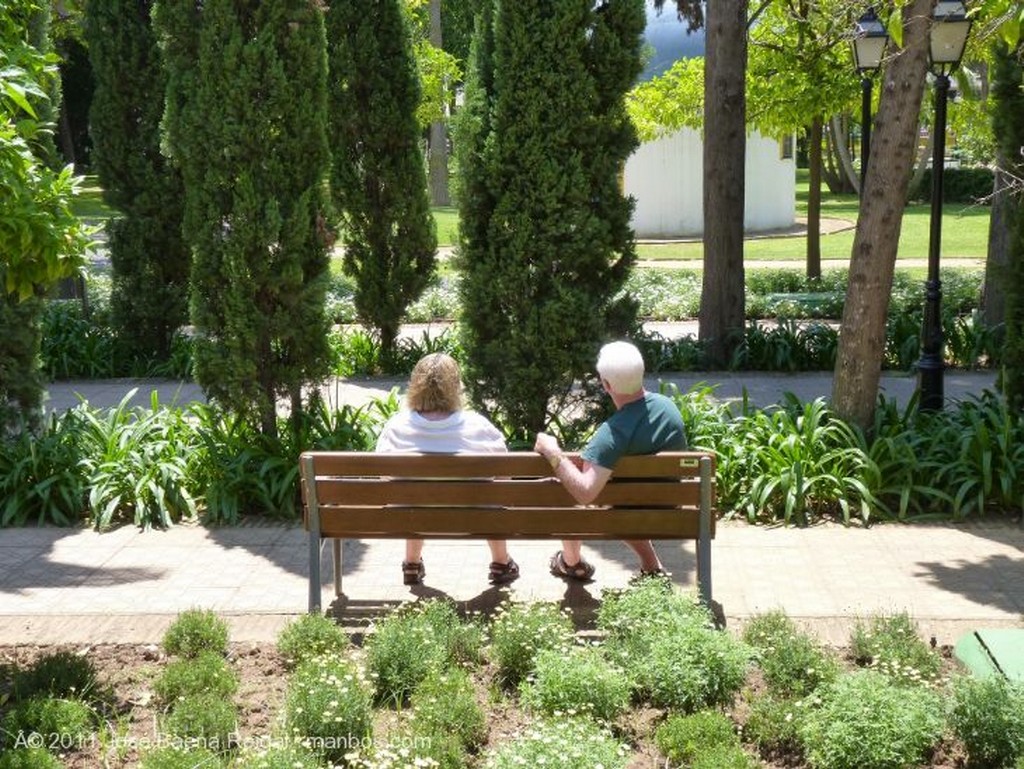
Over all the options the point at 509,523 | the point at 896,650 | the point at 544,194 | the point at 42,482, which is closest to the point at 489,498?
the point at 509,523

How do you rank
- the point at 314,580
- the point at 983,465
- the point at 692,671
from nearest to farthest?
1. the point at 692,671
2. the point at 314,580
3. the point at 983,465

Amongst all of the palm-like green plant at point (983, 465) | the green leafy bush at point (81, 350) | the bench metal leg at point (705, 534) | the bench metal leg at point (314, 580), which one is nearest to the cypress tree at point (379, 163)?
the green leafy bush at point (81, 350)

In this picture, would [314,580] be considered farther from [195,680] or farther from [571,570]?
[571,570]

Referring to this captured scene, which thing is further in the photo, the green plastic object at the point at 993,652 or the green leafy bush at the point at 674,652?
the green plastic object at the point at 993,652

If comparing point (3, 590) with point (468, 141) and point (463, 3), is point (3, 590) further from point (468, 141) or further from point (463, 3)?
point (463, 3)

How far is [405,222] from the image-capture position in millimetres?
13719

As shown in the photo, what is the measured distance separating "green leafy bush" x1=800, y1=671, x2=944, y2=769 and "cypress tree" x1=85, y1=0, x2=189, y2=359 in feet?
34.0

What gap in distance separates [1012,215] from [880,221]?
3.48ft

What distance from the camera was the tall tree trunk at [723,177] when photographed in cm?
1335

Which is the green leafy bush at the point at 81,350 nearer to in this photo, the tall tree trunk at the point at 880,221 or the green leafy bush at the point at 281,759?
the tall tree trunk at the point at 880,221

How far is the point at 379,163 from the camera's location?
13.6 m

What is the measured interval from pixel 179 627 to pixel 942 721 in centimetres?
297

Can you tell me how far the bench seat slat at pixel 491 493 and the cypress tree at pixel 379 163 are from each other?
8.21 metres

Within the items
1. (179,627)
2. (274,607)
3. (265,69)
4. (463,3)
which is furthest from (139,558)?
(463,3)
